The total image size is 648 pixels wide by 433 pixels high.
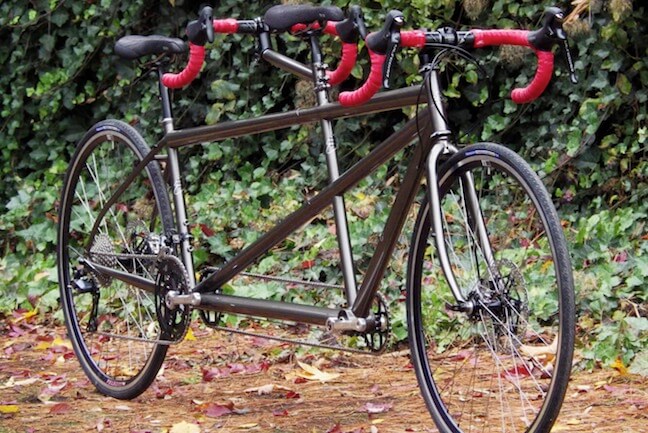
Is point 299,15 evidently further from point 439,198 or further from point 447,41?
point 439,198

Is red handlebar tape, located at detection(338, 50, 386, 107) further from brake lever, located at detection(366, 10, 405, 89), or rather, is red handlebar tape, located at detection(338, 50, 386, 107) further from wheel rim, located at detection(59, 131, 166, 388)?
wheel rim, located at detection(59, 131, 166, 388)

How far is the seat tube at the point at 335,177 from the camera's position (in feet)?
10.1

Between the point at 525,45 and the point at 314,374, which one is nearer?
the point at 525,45

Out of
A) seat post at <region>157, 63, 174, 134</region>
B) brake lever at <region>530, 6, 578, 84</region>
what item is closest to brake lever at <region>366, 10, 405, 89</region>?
brake lever at <region>530, 6, 578, 84</region>

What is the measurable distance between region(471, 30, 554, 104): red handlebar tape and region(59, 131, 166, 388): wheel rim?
147 cm

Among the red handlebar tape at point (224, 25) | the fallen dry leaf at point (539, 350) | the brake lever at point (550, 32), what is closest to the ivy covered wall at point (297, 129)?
the red handlebar tape at point (224, 25)

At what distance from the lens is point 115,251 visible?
13.0ft

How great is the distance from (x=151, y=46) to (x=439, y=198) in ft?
4.38

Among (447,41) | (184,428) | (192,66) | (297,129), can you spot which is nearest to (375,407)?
(184,428)

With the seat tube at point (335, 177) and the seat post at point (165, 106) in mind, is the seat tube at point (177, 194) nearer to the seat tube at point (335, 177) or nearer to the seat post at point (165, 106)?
the seat post at point (165, 106)

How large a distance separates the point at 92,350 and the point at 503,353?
2248 mm

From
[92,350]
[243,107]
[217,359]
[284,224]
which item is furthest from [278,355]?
[243,107]

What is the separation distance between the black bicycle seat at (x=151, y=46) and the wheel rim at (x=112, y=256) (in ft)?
1.08

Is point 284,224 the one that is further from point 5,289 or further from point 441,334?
point 5,289
